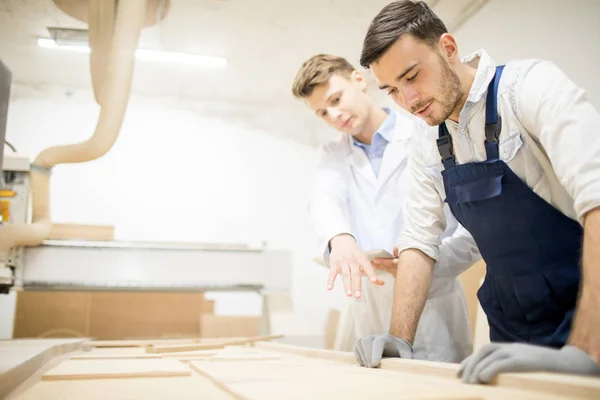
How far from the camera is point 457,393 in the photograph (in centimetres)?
65

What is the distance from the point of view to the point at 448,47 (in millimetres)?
1294

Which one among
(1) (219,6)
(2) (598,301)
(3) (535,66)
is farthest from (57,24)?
(2) (598,301)

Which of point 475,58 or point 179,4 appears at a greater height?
point 179,4

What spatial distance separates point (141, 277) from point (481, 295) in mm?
1798

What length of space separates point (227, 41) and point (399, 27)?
120 inches

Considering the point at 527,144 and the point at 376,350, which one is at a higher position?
the point at 527,144

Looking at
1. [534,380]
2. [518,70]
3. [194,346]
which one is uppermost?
[518,70]

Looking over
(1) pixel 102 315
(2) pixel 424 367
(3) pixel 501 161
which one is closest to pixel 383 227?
(3) pixel 501 161

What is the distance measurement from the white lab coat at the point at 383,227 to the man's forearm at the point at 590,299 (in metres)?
0.70

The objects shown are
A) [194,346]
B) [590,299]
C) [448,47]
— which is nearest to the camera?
[590,299]

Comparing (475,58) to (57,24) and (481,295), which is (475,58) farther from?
(57,24)

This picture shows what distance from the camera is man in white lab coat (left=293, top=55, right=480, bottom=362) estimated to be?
5.75ft

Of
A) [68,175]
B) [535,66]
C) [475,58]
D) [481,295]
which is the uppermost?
[68,175]

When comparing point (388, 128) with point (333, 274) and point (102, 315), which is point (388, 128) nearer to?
point (333, 274)
